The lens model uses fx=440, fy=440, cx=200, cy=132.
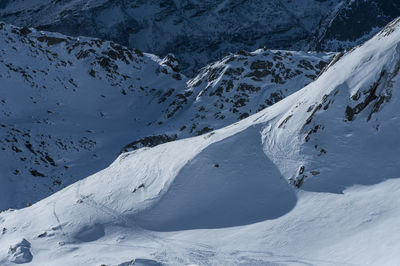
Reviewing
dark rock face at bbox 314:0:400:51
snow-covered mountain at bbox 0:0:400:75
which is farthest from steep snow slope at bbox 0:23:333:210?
snow-covered mountain at bbox 0:0:400:75

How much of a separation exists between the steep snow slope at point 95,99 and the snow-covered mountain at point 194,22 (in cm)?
5265

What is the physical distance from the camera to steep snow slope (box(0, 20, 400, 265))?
13820 millimetres

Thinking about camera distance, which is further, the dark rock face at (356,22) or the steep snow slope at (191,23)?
the steep snow slope at (191,23)

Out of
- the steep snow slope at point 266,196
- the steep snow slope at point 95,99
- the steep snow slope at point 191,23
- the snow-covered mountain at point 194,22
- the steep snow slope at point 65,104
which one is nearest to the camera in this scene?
the steep snow slope at point 266,196

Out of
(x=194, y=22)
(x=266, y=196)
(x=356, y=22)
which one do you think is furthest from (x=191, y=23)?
(x=266, y=196)

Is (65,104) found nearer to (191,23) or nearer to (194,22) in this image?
(191,23)

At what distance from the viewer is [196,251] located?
579 inches

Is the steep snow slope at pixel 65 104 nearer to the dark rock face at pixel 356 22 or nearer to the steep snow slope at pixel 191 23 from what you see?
the dark rock face at pixel 356 22

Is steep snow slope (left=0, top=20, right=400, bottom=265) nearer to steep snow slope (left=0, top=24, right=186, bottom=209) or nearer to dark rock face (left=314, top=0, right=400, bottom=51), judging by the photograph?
steep snow slope (left=0, top=24, right=186, bottom=209)

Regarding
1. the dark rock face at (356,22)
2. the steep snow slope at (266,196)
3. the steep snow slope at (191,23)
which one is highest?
the steep snow slope at (191,23)

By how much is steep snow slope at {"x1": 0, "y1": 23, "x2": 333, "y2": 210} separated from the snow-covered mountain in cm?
5265

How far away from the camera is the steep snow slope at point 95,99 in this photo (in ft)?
118

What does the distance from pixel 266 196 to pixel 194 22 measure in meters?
108

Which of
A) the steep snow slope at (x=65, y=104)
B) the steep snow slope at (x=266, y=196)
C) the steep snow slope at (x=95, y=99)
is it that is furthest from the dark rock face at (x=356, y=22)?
the steep snow slope at (x=266, y=196)
